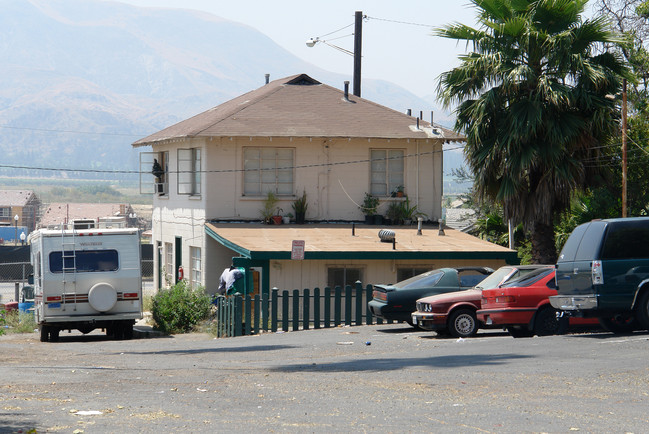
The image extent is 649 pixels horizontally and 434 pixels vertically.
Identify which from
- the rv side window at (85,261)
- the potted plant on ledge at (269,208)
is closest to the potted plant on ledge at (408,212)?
the potted plant on ledge at (269,208)

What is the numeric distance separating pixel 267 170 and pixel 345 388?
18527mm

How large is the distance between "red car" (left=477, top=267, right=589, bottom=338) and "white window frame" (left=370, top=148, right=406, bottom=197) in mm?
12542

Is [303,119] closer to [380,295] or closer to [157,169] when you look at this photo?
[157,169]

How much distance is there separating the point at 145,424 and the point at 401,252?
52.5 feet

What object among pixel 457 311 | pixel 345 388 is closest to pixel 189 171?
pixel 457 311

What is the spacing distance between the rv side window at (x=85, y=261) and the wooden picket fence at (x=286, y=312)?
110 inches

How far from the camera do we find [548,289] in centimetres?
1723

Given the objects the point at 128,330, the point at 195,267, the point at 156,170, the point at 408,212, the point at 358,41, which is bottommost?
the point at 128,330

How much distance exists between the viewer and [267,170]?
28.9 metres

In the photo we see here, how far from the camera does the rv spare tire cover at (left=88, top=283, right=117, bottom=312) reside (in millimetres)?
21891

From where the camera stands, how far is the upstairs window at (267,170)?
2881 centimetres

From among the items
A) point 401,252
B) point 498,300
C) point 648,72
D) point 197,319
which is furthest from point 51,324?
point 648,72

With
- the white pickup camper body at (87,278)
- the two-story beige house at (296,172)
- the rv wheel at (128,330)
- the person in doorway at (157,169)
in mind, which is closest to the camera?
the white pickup camper body at (87,278)

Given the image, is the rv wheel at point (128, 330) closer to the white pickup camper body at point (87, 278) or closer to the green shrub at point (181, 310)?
the white pickup camper body at point (87, 278)
